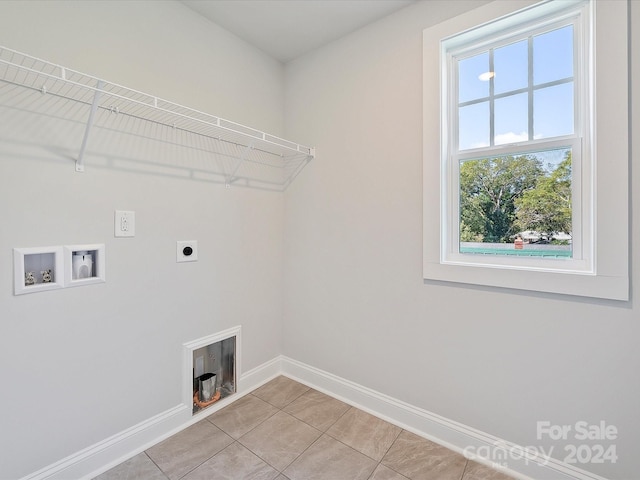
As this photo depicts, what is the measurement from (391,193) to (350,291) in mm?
706

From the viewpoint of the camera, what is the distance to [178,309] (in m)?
1.73

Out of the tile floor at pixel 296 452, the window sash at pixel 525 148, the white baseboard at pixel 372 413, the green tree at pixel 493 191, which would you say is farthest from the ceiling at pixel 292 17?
the tile floor at pixel 296 452

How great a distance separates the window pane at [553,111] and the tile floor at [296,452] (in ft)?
5.46

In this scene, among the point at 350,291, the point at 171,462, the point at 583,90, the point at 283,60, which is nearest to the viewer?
the point at 583,90

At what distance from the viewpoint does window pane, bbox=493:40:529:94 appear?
1.49 m

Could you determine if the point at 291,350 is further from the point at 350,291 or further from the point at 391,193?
the point at 391,193

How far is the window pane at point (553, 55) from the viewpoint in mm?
1376

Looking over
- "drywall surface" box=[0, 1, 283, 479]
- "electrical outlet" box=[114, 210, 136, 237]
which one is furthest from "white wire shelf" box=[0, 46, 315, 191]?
"electrical outlet" box=[114, 210, 136, 237]

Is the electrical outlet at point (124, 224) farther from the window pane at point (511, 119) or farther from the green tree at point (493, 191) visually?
the window pane at point (511, 119)

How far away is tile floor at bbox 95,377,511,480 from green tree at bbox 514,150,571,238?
122 centimetres

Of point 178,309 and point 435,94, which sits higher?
point 435,94

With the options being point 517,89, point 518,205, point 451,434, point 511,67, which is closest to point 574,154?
point 518,205

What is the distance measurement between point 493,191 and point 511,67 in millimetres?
637

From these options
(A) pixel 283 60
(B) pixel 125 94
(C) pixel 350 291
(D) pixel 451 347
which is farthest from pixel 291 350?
(A) pixel 283 60
